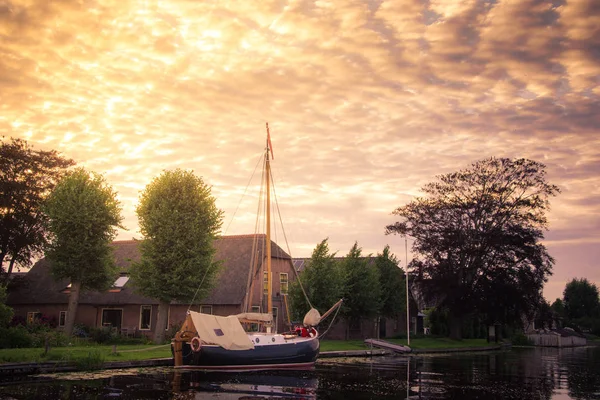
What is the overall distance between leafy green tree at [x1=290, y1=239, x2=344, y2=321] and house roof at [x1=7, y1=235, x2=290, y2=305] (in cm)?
514

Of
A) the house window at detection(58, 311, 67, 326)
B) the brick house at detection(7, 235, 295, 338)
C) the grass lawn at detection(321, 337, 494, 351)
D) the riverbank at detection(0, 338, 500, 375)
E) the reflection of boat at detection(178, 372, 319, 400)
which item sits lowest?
the grass lawn at detection(321, 337, 494, 351)

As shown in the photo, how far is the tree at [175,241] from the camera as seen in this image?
43500 mm

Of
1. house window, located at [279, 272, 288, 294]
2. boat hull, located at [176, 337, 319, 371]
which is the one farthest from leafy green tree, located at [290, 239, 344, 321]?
boat hull, located at [176, 337, 319, 371]

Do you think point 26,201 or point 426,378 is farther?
point 26,201

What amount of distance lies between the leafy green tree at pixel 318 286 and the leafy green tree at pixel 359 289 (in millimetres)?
3742

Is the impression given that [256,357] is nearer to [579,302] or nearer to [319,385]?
[319,385]

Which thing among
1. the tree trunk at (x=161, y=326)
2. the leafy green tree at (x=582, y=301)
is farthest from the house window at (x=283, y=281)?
the leafy green tree at (x=582, y=301)

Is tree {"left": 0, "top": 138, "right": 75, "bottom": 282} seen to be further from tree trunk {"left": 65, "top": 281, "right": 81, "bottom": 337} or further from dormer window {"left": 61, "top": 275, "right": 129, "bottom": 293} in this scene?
tree trunk {"left": 65, "top": 281, "right": 81, "bottom": 337}

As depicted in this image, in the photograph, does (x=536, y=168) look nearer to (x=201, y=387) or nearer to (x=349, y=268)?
(x=349, y=268)

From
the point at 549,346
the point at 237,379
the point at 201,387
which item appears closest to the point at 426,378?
the point at 237,379

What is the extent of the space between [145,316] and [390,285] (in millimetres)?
27381

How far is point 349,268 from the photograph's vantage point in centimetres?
5862

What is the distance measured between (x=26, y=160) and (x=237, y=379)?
39.9m

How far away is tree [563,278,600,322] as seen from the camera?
15050cm
